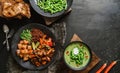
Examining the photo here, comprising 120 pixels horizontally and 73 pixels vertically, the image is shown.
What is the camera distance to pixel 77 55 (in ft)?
18.0

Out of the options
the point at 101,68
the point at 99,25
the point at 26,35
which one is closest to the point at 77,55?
the point at 101,68

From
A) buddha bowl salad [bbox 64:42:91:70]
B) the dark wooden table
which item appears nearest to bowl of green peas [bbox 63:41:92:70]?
buddha bowl salad [bbox 64:42:91:70]

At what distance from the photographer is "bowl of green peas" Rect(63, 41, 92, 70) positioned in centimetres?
547

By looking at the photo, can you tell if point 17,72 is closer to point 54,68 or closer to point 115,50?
point 54,68

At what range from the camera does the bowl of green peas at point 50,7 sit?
17.9 feet

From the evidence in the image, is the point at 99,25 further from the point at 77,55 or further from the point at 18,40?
the point at 18,40

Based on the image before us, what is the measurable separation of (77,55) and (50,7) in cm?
63

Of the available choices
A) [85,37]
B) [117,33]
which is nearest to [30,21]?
[85,37]

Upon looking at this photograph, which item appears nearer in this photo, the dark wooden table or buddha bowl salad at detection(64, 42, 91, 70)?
buddha bowl salad at detection(64, 42, 91, 70)

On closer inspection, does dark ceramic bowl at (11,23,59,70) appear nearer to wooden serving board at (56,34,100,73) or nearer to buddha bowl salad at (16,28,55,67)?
buddha bowl salad at (16,28,55,67)

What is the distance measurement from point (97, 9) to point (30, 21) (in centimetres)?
80

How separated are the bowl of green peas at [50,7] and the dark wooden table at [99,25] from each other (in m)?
0.15

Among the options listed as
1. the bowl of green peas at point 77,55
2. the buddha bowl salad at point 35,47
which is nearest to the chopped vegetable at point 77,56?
the bowl of green peas at point 77,55

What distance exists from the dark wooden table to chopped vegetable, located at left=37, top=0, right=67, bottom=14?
15 centimetres
